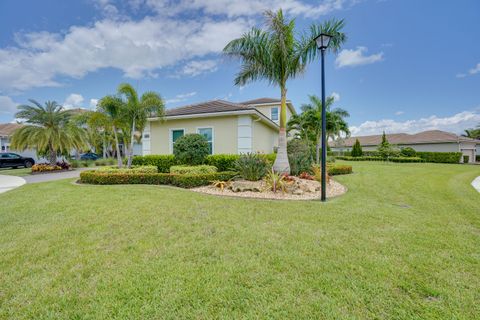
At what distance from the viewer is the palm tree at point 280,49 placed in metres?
8.20

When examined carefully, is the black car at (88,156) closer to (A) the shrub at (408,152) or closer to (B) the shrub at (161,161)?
(B) the shrub at (161,161)

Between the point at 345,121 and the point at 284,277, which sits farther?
the point at 345,121

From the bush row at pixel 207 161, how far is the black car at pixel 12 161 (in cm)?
1617

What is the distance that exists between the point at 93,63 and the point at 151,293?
18.0m

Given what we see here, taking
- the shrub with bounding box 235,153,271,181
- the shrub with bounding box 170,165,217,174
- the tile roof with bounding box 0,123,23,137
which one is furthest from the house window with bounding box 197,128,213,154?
the tile roof with bounding box 0,123,23,137

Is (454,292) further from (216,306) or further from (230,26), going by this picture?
(230,26)

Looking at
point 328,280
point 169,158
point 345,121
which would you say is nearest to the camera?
point 328,280

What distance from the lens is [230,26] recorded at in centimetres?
1014

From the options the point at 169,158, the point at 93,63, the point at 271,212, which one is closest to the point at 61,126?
the point at 93,63

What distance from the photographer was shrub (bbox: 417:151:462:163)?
24734 mm

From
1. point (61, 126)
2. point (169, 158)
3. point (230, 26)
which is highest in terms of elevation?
point (230, 26)

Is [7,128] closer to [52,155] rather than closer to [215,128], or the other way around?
[52,155]

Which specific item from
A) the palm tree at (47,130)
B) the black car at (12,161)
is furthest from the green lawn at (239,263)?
the black car at (12,161)

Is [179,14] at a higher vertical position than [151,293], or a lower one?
higher
